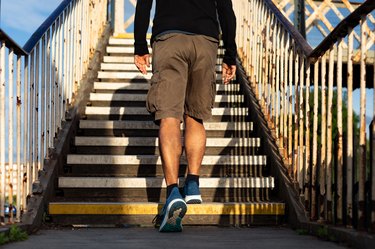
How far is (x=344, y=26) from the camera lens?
3271 millimetres

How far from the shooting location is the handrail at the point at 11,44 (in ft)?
10.7

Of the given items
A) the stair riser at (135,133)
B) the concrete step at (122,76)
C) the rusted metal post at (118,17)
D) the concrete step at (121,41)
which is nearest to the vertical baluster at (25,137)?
the stair riser at (135,133)

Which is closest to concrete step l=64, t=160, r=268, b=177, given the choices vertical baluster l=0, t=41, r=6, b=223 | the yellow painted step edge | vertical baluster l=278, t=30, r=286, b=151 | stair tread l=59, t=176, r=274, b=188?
vertical baluster l=278, t=30, r=286, b=151

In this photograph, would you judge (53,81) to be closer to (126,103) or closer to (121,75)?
(126,103)

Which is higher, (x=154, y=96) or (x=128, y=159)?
(x=154, y=96)

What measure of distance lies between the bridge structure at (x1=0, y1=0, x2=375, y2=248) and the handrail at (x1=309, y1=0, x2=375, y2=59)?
0.01m

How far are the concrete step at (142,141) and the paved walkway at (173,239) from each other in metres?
1.49

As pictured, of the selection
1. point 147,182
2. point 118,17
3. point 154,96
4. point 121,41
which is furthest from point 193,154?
point 118,17

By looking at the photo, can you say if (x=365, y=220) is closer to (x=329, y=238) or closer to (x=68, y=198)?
(x=329, y=238)

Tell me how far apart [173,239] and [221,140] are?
225 centimetres

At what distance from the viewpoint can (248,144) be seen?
5301 mm

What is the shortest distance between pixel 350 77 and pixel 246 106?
123 inches

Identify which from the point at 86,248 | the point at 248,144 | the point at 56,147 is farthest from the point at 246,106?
the point at 86,248

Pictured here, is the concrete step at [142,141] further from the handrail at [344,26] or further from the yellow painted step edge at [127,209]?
Result: the handrail at [344,26]
